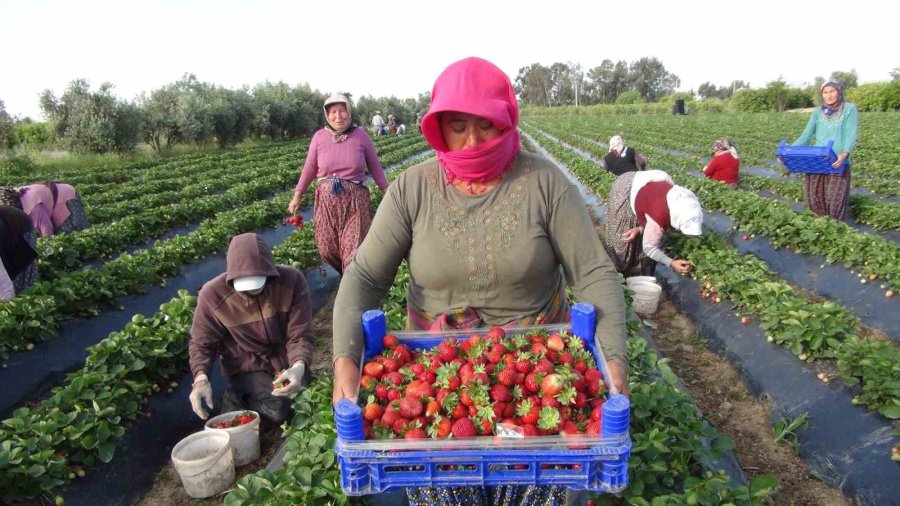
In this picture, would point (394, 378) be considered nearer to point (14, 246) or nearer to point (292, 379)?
point (292, 379)

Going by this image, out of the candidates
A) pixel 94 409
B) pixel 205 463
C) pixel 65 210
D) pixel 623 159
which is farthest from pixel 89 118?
pixel 205 463

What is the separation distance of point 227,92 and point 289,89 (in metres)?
7.44

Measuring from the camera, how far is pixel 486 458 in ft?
5.08

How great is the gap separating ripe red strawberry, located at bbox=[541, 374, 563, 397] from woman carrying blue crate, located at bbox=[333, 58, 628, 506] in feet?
0.82

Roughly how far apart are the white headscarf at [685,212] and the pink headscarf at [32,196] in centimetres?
821

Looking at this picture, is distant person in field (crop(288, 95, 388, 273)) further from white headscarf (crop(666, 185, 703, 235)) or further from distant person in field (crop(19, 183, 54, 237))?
distant person in field (crop(19, 183, 54, 237))

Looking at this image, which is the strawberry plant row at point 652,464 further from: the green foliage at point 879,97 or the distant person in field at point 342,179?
the green foliage at point 879,97

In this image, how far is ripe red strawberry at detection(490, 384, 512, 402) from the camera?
170 centimetres

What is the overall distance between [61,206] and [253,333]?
6202 mm

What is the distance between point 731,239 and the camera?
7.68 meters

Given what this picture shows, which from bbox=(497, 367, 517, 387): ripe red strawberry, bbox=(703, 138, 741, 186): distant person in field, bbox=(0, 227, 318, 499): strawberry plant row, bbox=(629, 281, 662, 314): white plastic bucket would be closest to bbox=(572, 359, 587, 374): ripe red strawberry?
bbox=(497, 367, 517, 387): ripe red strawberry

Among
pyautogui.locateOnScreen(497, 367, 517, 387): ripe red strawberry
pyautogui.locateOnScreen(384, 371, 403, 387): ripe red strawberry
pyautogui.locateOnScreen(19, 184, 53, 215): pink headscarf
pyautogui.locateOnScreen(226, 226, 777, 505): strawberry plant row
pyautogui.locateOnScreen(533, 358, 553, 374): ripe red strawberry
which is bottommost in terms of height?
pyautogui.locateOnScreen(226, 226, 777, 505): strawberry plant row

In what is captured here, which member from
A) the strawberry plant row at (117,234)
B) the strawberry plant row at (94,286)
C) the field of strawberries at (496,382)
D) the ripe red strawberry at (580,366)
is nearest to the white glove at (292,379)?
the field of strawberries at (496,382)

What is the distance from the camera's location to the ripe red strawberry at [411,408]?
168 cm
